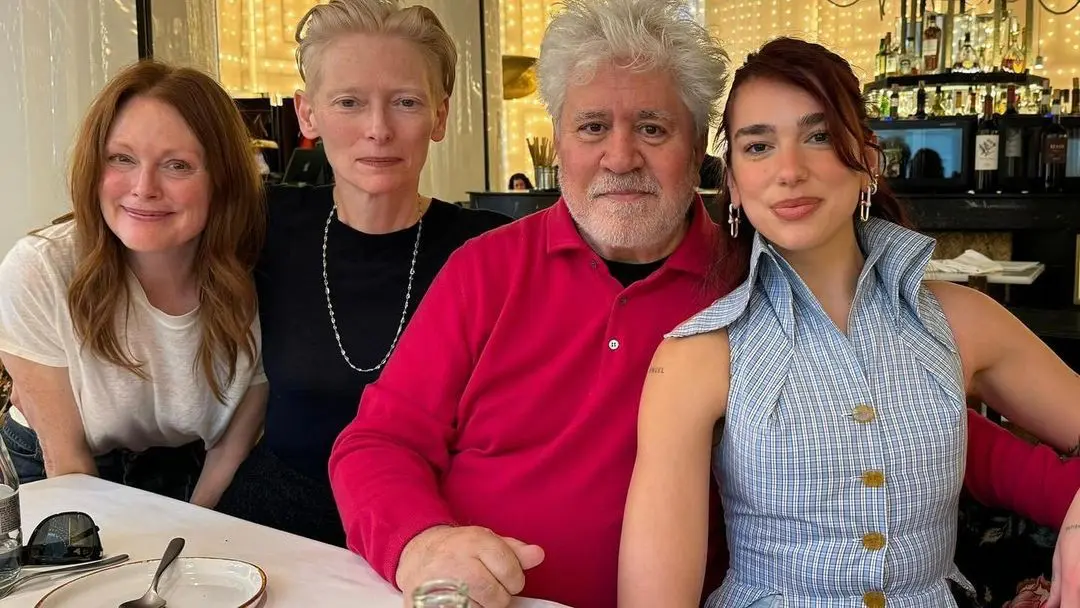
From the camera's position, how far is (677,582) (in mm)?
1374

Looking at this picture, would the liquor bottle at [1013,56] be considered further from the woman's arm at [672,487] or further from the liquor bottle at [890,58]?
the woman's arm at [672,487]

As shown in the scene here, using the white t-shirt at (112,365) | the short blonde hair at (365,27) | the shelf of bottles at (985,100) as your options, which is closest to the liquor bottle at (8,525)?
the white t-shirt at (112,365)

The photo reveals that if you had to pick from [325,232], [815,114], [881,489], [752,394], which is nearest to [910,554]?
[881,489]

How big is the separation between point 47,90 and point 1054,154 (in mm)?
4547

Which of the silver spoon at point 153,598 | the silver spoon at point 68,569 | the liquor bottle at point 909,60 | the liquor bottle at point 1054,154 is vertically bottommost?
the silver spoon at point 68,569

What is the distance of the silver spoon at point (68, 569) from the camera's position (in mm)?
1235

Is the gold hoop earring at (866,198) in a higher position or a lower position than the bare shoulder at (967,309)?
higher

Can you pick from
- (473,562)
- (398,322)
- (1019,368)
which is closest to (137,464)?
(398,322)

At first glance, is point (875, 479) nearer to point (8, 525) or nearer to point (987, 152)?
point (8, 525)

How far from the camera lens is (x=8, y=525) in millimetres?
1260

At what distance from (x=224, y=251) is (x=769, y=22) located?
23.4ft

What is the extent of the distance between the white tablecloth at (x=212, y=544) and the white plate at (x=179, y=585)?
36 millimetres

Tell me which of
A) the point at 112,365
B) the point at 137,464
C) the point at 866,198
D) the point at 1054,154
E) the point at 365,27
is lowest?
the point at 137,464

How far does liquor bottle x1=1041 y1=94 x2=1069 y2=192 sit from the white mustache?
13.1ft
